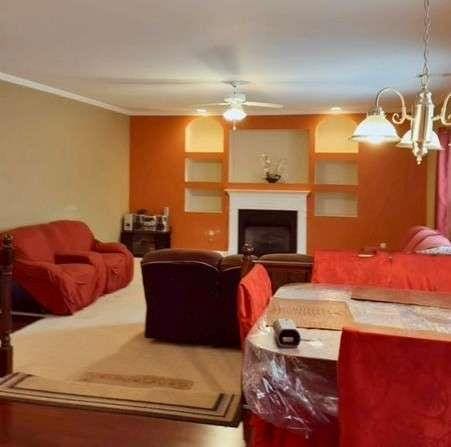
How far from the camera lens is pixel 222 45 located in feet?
15.1

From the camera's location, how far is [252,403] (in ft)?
7.06

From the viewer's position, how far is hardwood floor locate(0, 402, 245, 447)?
9.39 ft

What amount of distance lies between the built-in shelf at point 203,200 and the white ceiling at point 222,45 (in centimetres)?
260

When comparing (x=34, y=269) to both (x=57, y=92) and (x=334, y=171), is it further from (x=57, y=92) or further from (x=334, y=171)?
(x=334, y=171)

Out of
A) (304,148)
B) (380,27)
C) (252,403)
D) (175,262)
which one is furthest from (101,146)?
(252,403)

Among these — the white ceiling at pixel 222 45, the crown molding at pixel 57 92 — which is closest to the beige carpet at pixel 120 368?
the white ceiling at pixel 222 45

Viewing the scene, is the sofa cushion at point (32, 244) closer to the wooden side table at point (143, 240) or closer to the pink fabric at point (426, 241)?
the wooden side table at point (143, 240)

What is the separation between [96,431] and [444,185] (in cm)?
545

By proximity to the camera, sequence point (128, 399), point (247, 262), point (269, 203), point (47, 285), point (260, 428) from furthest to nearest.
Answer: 1. point (269, 203)
2. point (47, 285)
3. point (128, 399)
4. point (247, 262)
5. point (260, 428)

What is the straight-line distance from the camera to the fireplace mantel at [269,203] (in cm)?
895

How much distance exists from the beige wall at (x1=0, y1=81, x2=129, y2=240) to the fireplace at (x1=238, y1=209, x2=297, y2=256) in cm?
210

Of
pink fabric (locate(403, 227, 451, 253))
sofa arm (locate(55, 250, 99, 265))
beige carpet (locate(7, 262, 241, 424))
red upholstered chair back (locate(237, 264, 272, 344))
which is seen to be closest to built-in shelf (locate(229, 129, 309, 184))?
pink fabric (locate(403, 227, 451, 253))

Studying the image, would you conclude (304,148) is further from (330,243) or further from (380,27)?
(380,27)

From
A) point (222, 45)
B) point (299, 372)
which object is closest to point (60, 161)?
point (222, 45)
